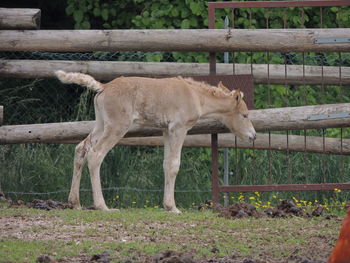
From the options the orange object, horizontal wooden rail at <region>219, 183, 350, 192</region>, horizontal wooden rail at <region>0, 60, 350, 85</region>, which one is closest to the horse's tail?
horizontal wooden rail at <region>0, 60, 350, 85</region>

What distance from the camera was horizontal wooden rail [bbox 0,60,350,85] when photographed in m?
11.1

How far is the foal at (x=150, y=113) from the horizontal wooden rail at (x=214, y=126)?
0.57 feet

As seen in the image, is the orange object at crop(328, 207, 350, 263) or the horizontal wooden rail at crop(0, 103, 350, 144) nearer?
the orange object at crop(328, 207, 350, 263)

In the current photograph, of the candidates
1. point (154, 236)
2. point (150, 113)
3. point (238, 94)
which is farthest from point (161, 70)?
point (154, 236)

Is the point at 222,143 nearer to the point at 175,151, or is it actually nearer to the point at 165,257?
the point at 175,151

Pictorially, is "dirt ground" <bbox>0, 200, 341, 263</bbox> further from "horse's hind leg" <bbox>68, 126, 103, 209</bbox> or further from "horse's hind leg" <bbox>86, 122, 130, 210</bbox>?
"horse's hind leg" <bbox>86, 122, 130, 210</bbox>

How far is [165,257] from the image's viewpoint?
647cm

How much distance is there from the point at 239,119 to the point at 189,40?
46.0 inches

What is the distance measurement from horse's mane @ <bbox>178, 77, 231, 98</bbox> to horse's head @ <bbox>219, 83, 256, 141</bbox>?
0.21ft

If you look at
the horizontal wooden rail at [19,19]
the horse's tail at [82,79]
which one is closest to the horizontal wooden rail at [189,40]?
the horizontal wooden rail at [19,19]

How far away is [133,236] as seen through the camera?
775 cm

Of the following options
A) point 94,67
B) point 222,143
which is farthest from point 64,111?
point 222,143

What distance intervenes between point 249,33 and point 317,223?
265cm

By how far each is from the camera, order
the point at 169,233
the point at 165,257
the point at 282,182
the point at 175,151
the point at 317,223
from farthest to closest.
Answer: the point at 282,182 < the point at 175,151 < the point at 317,223 < the point at 169,233 < the point at 165,257
